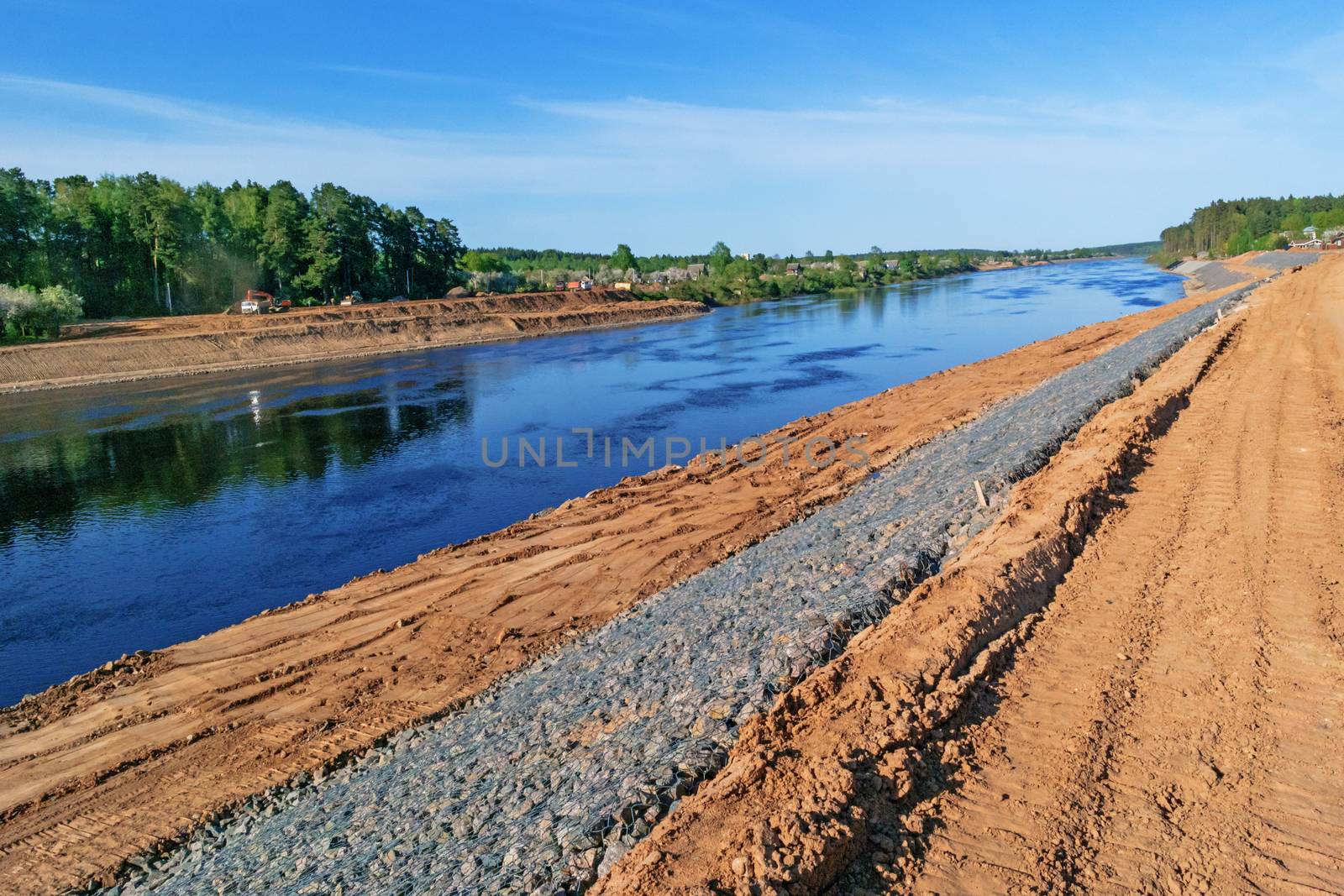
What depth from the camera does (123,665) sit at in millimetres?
12477

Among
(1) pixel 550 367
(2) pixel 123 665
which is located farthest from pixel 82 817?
(1) pixel 550 367

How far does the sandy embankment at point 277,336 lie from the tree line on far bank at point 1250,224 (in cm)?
11797

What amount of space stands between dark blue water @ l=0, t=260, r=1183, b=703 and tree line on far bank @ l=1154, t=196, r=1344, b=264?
100152 mm

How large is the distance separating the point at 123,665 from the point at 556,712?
826 cm

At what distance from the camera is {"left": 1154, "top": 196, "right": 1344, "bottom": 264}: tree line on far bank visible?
13312 centimetres

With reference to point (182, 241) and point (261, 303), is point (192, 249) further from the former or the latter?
point (261, 303)

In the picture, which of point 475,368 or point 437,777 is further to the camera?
point 475,368

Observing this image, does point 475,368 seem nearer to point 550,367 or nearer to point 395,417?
point 550,367

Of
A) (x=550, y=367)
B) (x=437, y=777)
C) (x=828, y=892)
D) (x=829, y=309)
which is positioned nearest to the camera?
(x=828, y=892)

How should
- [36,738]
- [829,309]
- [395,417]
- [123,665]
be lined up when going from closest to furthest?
[36,738]
[123,665]
[395,417]
[829,309]

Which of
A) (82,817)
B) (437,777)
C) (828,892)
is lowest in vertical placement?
(82,817)

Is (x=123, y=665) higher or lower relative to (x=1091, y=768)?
lower

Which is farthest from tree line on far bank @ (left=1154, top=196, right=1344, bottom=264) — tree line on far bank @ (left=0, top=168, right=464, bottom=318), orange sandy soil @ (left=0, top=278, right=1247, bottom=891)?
orange sandy soil @ (left=0, top=278, right=1247, bottom=891)

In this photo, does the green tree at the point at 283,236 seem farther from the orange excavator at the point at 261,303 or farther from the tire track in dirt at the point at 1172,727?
the tire track in dirt at the point at 1172,727
